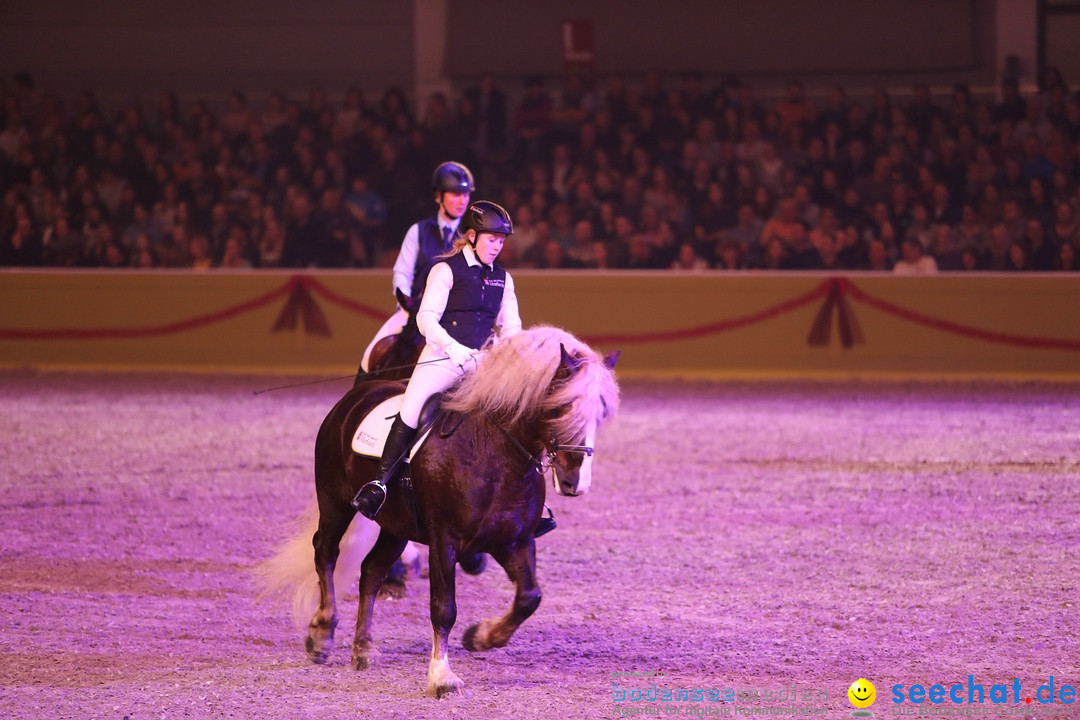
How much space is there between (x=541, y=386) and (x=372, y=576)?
1378 millimetres

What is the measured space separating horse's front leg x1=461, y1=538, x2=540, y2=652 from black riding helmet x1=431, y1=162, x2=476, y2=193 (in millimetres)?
2330

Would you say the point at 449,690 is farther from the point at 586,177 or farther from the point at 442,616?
the point at 586,177

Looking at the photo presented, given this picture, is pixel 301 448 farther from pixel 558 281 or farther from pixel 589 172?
pixel 589 172

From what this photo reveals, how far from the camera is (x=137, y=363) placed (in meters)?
16.0

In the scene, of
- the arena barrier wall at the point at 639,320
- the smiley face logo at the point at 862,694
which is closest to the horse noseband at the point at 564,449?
the smiley face logo at the point at 862,694

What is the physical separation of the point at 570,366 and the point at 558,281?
10.1m

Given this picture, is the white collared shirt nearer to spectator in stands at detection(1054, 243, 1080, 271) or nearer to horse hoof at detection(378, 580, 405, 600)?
horse hoof at detection(378, 580, 405, 600)

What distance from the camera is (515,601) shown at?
5.49 metres

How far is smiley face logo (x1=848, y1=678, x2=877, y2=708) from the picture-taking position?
16.5 feet

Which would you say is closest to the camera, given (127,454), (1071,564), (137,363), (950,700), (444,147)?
(950,700)

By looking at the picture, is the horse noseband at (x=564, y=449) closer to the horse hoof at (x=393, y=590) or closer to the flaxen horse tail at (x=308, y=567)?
the flaxen horse tail at (x=308, y=567)

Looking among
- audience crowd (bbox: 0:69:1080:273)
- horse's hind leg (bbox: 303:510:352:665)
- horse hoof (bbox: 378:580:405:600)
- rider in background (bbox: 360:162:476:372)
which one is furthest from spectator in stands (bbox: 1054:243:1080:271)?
horse's hind leg (bbox: 303:510:352:665)

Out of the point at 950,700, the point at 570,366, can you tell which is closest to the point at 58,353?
the point at 570,366

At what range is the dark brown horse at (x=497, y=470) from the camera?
5184mm
